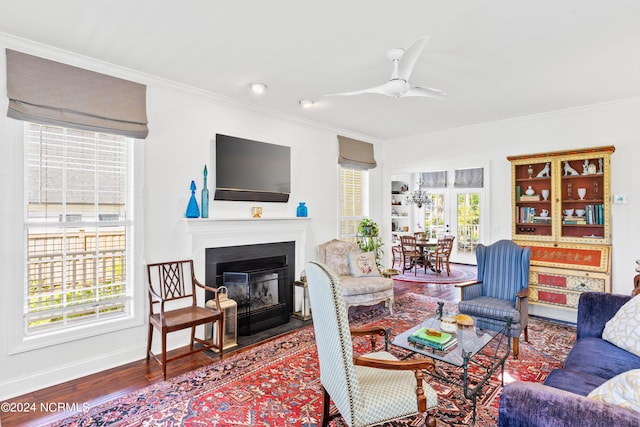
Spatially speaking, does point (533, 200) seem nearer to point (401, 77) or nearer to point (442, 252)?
point (442, 252)

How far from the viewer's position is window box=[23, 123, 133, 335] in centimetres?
279

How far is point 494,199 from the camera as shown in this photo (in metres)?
5.17

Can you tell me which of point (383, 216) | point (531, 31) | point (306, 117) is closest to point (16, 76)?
point (306, 117)

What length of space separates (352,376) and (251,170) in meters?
3.01

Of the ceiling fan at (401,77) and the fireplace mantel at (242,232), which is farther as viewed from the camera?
the fireplace mantel at (242,232)

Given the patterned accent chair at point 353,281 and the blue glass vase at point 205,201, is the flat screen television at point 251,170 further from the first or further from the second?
the patterned accent chair at point 353,281

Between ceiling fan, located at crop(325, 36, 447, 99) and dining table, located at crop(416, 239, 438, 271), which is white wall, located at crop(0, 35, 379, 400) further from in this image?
dining table, located at crop(416, 239, 438, 271)

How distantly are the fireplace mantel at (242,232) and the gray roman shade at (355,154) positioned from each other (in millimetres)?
1361

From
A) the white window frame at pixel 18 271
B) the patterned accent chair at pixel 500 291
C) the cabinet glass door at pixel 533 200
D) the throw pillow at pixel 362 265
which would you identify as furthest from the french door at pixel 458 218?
the white window frame at pixel 18 271

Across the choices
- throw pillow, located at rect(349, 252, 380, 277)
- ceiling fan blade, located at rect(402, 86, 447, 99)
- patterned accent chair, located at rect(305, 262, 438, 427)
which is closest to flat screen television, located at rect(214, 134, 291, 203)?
throw pillow, located at rect(349, 252, 380, 277)

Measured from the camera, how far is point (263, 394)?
103 inches

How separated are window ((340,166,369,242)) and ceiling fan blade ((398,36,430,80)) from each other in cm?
302

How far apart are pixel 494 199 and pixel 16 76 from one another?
18.8 feet

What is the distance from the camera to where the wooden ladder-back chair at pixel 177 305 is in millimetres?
3015
